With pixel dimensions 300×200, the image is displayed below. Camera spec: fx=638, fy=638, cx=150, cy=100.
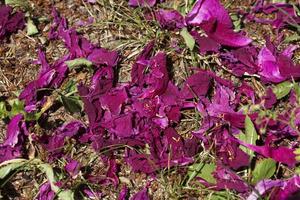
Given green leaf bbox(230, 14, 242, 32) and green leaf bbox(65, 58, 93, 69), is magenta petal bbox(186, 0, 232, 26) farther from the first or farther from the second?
green leaf bbox(65, 58, 93, 69)

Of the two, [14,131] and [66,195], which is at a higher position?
[14,131]


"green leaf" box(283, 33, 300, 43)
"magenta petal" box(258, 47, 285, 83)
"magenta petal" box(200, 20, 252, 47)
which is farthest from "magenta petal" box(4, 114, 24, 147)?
"green leaf" box(283, 33, 300, 43)

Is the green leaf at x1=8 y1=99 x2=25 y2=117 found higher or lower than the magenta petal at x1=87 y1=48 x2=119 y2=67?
lower

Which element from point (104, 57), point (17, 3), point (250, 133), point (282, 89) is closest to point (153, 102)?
point (104, 57)

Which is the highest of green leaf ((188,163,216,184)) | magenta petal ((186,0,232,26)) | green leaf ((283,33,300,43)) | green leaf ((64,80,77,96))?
magenta petal ((186,0,232,26))

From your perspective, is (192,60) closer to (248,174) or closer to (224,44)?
(224,44)

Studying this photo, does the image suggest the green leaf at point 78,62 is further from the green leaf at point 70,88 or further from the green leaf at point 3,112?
the green leaf at point 3,112

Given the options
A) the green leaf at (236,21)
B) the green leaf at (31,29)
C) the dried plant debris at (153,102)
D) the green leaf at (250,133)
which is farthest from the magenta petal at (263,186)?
the green leaf at (31,29)

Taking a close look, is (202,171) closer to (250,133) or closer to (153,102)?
(250,133)
